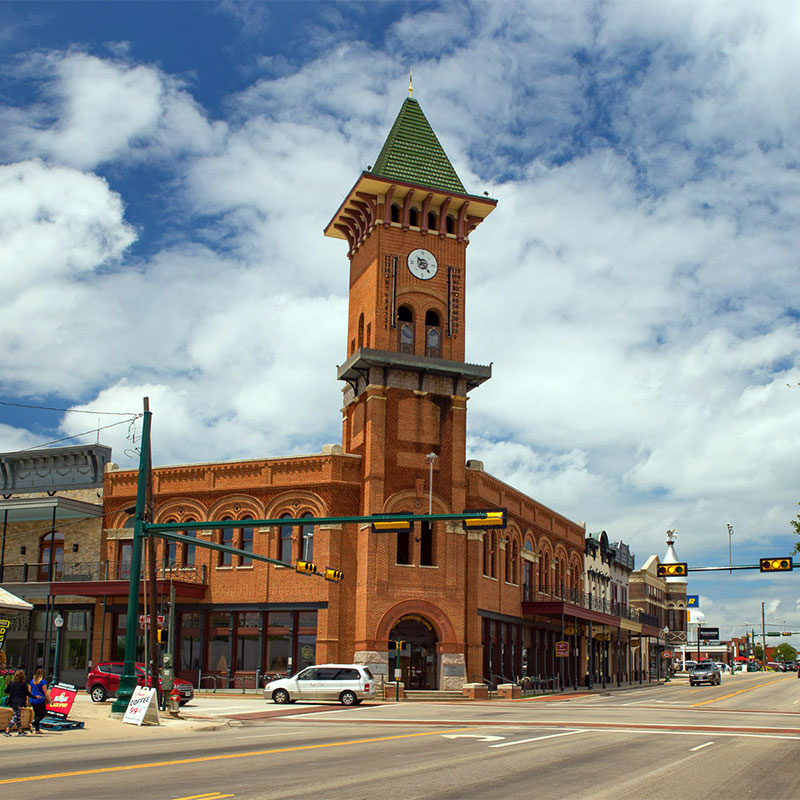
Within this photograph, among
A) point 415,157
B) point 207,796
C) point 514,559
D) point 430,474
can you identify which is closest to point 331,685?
point 430,474

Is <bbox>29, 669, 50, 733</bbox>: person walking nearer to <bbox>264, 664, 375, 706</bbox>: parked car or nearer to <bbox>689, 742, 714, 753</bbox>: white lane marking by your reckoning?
<bbox>689, 742, 714, 753</bbox>: white lane marking

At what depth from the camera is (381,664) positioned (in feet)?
147

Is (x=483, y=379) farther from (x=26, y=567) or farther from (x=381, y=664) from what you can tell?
(x=26, y=567)

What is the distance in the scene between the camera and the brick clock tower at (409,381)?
46.2m

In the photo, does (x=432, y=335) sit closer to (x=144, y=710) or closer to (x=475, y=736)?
(x=144, y=710)

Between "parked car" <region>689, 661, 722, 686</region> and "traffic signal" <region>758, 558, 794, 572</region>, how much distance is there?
34.7m

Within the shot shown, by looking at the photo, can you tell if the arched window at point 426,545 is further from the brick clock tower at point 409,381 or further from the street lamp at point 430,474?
the street lamp at point 430,474

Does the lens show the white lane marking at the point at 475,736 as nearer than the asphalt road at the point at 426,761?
No

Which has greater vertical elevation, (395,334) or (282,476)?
(395,334)

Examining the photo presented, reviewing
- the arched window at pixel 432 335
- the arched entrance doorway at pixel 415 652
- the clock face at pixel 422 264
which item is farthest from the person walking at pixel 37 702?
the clock face at pixel 422 264

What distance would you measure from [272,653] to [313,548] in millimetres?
5166

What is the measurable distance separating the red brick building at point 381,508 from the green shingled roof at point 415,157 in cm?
12

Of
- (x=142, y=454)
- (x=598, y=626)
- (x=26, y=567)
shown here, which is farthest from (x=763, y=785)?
(x=598, y=626)

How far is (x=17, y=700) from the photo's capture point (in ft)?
73.6
